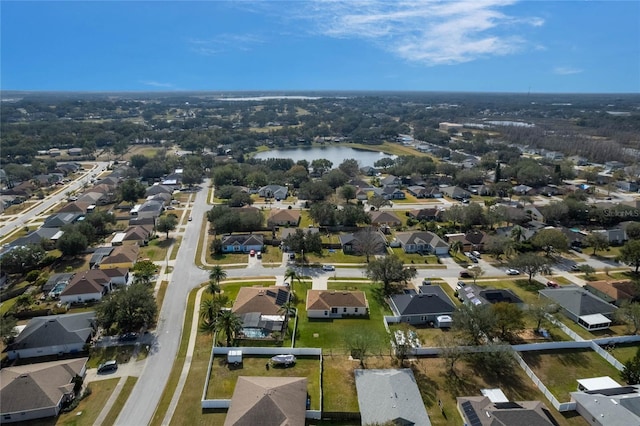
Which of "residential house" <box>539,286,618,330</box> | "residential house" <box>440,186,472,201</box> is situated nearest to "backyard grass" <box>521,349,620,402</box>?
"residential house" <box>539,286,618,330</box>

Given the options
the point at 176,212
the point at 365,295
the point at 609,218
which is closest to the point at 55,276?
the point at 176,212

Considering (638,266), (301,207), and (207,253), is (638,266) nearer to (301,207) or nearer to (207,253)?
(301,207)

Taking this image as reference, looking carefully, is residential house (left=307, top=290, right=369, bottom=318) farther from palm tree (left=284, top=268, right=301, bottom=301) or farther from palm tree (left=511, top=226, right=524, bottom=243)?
palm tree (left=511, top=226, right=524, bottom=243)

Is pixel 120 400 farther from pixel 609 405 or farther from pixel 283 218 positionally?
pixel 283 218

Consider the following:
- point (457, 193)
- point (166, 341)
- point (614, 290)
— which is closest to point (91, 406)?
point (166, 341)

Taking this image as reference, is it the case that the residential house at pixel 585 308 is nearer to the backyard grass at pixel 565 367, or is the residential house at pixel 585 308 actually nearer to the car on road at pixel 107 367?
the backyard grass at pixel 565 367

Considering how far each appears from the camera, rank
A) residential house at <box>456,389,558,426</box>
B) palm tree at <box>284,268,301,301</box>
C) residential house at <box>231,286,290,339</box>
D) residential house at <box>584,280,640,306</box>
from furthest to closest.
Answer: palm tree at <box>284,268,301,301</box>
residential house at <box>584,280,640,306</box>
residential house at <box>231,286,290,339</box>
residential house at <box>456,389,558,426</box>
